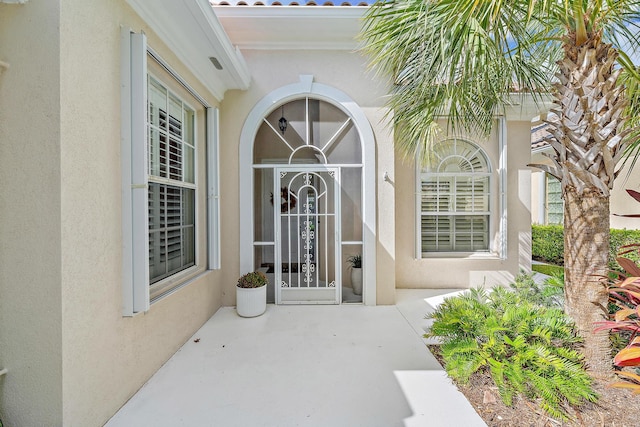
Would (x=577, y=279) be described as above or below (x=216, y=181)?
below

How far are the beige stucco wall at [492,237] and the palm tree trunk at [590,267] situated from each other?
3.59 m

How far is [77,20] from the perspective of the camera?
229cm

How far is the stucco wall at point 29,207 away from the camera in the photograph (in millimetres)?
2117

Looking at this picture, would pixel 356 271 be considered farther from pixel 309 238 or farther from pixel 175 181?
pixel 175 181

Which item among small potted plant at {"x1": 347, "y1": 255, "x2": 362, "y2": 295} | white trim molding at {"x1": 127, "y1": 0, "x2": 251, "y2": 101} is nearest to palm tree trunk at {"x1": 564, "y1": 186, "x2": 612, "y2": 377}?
small potted plant at {"x1": 347, "y1": 255, "x2": 362, "y2": 295}

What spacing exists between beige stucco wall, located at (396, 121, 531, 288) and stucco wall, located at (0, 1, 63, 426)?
5993mm

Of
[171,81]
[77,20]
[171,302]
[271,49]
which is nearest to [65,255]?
[171,302]

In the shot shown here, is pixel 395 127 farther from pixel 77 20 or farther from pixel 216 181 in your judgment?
pixel 77 20

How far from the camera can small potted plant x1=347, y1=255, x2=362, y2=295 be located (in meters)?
5.60

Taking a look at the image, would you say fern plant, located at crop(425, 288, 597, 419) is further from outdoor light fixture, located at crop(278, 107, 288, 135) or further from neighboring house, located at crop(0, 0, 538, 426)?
outdoor light fixture, located at crop(278, 107, 288, 135)

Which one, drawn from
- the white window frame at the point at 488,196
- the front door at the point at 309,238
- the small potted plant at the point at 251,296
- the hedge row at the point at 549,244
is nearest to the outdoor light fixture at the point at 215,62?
the front door at the point at 309,238

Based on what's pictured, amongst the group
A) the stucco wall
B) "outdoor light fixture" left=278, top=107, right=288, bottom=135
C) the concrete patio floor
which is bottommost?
the concrete patio floor

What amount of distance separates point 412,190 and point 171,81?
540 cm

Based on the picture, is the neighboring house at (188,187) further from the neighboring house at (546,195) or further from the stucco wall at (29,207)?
the neighboring house at (546,195)
